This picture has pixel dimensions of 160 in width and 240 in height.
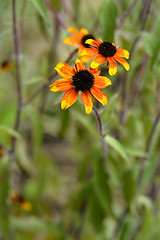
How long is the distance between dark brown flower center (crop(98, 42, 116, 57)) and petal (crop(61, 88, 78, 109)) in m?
0.09

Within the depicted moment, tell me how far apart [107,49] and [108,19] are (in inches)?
9.4

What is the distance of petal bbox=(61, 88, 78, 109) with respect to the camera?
522 millimetres

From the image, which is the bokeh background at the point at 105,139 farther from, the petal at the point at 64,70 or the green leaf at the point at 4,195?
the petal at the point at 64,70

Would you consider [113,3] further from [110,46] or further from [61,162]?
[61,162]

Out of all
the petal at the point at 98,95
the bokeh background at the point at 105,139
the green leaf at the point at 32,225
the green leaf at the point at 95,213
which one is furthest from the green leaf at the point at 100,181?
the petal at the point at 98,95

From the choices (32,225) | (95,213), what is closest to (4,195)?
(32,225)

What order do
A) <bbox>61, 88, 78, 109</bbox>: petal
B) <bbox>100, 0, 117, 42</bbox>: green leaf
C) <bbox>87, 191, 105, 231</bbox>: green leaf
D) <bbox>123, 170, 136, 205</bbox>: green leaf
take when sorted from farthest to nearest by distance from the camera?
<bbox>87, 191, 105, 231</bbox>: green leaf → <bbox>123, 170, 136, 205</bbox>: green leaf → <bbox>100, 0, 117, 42</bbox>: green leaf → <bbox>61, 88, 78, 109</bbox>: petal

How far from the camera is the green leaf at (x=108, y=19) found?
747 mm

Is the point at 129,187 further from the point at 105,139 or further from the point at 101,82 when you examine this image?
the point at 101,82

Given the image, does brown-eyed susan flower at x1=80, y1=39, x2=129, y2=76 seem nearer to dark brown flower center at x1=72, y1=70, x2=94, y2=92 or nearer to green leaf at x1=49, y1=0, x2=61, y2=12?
dark brown flower center at x1=72, y1=70, x2=94, y2=92

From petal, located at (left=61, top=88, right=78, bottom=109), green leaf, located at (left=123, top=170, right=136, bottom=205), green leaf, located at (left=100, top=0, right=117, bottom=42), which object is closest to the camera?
petal, located at (left=61, top=88, right=78, bottom=109)

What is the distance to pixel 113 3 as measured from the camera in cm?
75

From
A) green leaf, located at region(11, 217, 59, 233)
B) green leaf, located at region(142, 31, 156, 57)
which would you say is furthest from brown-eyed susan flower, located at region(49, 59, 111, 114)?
green leaf, located at region(11, 217, 59, 233)

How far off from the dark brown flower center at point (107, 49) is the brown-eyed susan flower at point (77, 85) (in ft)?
0.14
